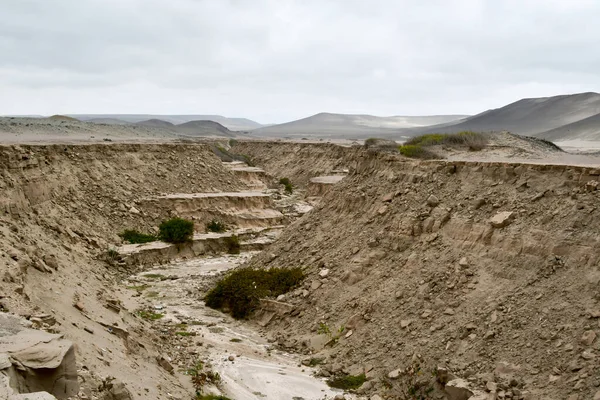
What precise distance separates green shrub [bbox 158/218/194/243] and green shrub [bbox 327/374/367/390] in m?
15.1

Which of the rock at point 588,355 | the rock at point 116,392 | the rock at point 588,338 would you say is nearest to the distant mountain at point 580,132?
the rock at point 588,338

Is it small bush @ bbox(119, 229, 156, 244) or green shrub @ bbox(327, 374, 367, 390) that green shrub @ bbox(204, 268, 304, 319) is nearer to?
green shrub @ bbox(327, 374, 367, 390)

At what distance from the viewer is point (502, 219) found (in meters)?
13.9

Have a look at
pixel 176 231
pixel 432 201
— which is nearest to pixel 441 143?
pixel 432 201

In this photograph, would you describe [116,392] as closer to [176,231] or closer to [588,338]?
[588,338]

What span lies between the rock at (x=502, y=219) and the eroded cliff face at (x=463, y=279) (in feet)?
0.11

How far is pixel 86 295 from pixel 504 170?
10.7 metres

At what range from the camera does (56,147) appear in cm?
2838

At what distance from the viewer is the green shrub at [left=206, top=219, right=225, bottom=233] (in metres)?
30.3

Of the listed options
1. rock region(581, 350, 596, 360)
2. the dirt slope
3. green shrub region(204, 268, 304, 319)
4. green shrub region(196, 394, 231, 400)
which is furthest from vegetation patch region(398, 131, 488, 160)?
the dirt slope

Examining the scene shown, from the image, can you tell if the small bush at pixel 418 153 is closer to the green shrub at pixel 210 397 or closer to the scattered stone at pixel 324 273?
the scattered stone at pixel 324 273

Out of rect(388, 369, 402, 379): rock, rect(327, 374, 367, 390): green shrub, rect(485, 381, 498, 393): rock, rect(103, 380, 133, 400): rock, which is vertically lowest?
rect(327, 374, 367, 390): green shrub

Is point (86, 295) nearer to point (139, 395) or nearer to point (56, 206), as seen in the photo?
point (139, 395)

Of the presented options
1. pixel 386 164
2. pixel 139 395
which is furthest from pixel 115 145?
pixel 139 395
